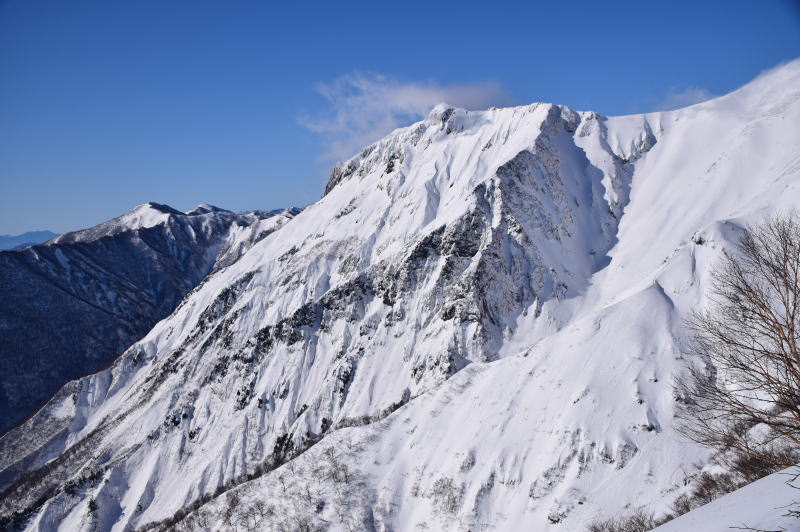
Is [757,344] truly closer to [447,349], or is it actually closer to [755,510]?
[755,510]

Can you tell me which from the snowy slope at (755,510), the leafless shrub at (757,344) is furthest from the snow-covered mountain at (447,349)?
the snowy slope at (755,510)

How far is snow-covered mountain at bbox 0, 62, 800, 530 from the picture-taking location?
5131 cm

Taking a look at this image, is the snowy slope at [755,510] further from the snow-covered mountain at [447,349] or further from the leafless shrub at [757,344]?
the snow-covered mountain at [447,349]

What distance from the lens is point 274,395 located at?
337 feet

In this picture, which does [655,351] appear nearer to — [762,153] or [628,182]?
[762,153]

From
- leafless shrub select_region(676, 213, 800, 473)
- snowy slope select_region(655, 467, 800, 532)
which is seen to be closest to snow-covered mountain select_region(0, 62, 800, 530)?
leafless shrub select_region(676, 213, 800, 473)

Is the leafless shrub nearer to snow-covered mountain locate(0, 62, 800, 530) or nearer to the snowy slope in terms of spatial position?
the snowy slope

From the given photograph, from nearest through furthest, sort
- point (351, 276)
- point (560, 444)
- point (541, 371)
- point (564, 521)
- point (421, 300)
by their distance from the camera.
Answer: point (564, 521) < point (560, 444) < point (541, 371) < point (421, 300) < point (351, 276)

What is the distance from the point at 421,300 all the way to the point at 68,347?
558 feet

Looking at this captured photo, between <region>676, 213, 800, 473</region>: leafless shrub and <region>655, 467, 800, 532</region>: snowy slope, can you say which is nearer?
<region>655, 467, 800, 532</region>: snowy slope

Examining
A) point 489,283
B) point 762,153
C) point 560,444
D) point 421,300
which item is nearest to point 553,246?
point 489,283

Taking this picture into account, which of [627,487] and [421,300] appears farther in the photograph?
[421,300]

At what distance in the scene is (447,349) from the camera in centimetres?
8681

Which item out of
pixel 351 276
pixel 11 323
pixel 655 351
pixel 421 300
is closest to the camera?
pixel 655 351
